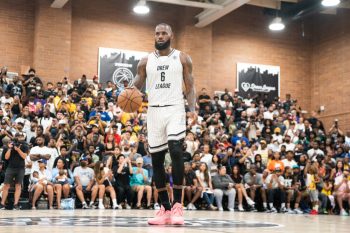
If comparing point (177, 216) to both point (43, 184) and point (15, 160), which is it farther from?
point (43, 184)

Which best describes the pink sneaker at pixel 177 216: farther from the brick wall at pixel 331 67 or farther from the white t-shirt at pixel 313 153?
the brick wall at pixel 331 67

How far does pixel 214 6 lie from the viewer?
2105cm

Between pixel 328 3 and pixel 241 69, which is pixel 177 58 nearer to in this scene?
pixel 328 3

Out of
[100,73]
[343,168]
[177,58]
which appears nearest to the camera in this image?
[177,58]

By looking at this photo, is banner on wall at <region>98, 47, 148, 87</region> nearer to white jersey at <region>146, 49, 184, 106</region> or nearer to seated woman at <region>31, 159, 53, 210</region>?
seated woman at <region>31, 159, 53, 210</region>

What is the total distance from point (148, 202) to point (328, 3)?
1037 cm

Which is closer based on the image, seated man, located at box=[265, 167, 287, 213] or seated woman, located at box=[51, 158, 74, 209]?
seated woman, located at box=[51, 158, 74, 209]

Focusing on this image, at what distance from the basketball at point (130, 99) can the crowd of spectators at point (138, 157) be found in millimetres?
→ 5818

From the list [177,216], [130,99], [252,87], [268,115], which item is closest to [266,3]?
[252,87]

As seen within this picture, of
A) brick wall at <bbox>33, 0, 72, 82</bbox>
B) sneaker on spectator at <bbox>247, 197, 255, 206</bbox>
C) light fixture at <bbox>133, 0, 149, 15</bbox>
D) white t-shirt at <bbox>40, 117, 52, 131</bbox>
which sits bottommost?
sneaker on spectator at <bbox>247, 197, 255, 206</bbox>

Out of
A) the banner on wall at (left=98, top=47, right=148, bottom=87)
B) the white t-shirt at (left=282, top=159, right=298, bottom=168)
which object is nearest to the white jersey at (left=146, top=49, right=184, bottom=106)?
the white t-shirt at (left=282, top=159, right=298, bottom=168)

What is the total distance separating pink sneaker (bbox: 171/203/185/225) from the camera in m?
5.72

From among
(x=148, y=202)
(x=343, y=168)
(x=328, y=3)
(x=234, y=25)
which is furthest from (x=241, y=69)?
(x=148, y=202)

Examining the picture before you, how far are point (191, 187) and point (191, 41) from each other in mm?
9893
